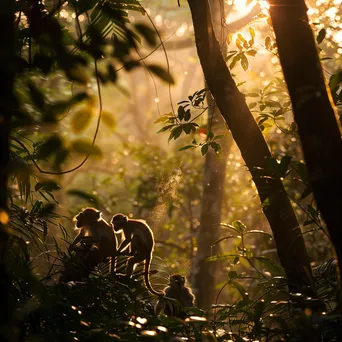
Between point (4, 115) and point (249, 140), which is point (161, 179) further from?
point (4, 115)

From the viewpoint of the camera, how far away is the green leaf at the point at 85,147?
1.76 m

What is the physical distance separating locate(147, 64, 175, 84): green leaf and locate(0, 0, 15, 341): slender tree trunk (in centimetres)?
43

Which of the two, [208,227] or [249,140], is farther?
[208,227]

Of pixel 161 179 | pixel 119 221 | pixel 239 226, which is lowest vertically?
Answer: pixel 239 226

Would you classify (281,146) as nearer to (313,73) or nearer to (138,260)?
(138,260)

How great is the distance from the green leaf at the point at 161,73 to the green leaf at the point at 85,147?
0.37m

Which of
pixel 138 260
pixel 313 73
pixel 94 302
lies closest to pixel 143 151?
pixel 138 260

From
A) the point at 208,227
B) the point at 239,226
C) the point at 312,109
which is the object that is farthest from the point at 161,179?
the point at 208,227

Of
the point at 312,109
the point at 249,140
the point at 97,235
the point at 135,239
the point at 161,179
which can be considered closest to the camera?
the point at 312,109

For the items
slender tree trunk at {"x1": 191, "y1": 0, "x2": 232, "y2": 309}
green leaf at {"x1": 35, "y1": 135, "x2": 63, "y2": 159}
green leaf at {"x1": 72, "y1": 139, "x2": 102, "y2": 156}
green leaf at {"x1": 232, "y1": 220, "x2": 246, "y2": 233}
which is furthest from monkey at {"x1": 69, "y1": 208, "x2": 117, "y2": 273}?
slender tree trunk at {"x1": 191, "y1": 0, "x2": 232, "y2": 309}

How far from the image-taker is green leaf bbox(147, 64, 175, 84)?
2.05 metres

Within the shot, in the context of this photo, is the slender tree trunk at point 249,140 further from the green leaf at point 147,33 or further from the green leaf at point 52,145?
the green leaf at point 52,145

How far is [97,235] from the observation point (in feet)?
19.6

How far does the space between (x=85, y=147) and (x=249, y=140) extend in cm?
202
